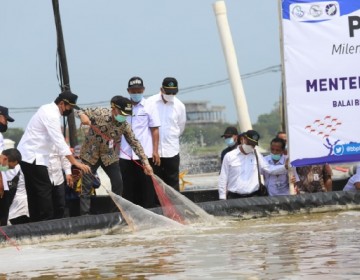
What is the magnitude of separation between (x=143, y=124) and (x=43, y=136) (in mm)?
1616

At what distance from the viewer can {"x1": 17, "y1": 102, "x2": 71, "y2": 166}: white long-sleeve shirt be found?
11.7 m

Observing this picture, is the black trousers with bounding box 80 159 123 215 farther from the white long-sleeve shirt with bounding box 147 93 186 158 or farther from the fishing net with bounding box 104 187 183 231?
the white long-sleeve shirt with bounding box 147 93 186 158

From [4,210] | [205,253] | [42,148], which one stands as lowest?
[205,253]

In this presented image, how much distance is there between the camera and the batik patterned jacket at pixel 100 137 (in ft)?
40.0

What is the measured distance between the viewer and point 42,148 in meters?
11.9

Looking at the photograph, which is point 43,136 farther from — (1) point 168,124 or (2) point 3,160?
(1) point 168,124

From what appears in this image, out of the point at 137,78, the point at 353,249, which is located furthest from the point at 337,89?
the point at 353,249

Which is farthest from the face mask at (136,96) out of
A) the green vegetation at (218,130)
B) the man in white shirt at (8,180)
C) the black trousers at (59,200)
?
the green vegetation at (218,130)

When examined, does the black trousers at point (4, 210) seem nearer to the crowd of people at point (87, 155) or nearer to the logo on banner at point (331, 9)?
the crowd of people at point (87, 155)

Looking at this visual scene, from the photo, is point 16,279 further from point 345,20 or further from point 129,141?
point 345,20

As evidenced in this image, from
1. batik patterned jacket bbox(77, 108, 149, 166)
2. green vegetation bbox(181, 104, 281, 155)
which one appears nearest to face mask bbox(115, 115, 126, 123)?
batik patterned jacket bbox(77, 108, 149, 166)

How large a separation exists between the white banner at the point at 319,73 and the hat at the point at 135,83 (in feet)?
5.78

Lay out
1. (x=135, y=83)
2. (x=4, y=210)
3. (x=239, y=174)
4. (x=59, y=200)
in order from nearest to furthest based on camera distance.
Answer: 1. (x=4, y=210)
2. (x=59, y=200)
3. (x=135, y=83)
4. (x=239, y=174)

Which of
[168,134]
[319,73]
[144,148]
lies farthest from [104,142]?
[319,73]
